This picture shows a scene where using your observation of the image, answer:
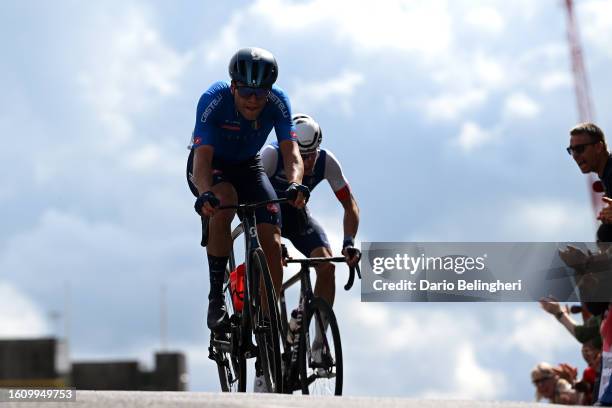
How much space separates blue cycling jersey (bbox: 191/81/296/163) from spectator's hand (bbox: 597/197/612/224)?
86.8 inches

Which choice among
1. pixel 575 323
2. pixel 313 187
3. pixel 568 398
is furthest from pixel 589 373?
pixel 313 187

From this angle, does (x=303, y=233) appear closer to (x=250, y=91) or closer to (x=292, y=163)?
(x=292, y=163)

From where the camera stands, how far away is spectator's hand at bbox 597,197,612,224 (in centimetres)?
888

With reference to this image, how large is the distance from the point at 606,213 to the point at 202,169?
2.67m

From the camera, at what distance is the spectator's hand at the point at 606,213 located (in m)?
8.88

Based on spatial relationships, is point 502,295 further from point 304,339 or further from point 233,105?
point 233,105

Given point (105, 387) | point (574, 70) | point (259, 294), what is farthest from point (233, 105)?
point (574, 70)

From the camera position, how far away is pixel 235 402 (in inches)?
272

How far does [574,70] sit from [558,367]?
5402 centimetres

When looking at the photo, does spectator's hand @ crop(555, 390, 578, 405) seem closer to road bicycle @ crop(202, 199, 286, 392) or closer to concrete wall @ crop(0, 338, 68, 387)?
road bicycle @ crop(202, 199, 286, 392)

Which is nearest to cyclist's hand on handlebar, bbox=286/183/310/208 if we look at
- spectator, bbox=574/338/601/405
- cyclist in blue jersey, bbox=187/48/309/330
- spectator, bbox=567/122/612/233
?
cyclist in blue jersey, bbox=187/48/309/330

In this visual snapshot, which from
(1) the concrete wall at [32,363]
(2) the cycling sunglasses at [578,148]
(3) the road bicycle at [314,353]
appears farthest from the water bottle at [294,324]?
(1) the concrete wall at [32,363]

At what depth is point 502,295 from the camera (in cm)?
1233

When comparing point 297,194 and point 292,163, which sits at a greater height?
point 292,163
